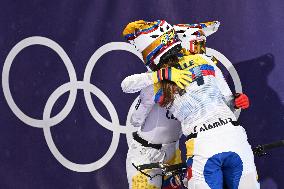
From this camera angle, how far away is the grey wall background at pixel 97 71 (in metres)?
3.81

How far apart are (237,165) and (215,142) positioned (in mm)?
179

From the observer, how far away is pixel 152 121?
3.58 meters

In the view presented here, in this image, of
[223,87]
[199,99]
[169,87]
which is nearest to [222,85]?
[223,87]

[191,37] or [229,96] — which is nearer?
[229,96]

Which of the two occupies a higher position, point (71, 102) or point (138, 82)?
point (138, 82)

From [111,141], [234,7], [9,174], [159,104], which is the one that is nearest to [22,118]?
[9,174]

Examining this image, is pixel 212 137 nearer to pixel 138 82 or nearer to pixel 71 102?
pixel 138 82

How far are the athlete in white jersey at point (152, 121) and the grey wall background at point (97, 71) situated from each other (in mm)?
647

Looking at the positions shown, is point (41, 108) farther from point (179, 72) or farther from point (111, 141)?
point (179, 72)

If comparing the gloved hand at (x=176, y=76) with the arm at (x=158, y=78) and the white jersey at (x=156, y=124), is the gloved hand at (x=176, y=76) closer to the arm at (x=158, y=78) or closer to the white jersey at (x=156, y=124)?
the arm at (x=158, y=78)

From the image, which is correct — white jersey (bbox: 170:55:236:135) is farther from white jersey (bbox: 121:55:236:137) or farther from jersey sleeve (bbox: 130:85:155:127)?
jersey sleeve (bbox: 130:85:155:127)

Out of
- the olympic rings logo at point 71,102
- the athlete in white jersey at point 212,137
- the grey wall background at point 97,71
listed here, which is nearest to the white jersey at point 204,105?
the athlete in white jersey at point 212,137

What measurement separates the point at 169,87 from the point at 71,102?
1.46 metres

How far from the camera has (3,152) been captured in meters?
4.79
